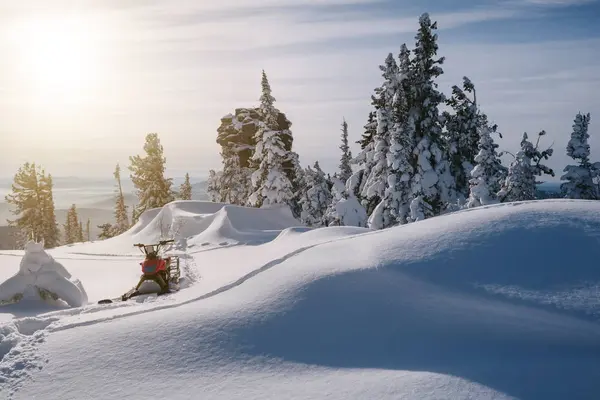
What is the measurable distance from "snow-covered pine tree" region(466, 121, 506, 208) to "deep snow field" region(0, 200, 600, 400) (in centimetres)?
1654

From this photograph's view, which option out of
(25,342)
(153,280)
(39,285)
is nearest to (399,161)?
(153,280)

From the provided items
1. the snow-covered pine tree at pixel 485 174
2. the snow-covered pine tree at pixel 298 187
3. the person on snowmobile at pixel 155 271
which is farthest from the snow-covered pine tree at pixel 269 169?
the person on snowmobile at pixel 155 271

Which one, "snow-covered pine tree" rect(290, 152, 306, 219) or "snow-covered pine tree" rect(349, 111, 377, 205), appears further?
"snow-covered pine tree" rect(290, 152, 306, 219)

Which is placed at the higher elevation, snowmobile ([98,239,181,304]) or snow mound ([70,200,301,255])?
snow mound ([70,200,301,255])

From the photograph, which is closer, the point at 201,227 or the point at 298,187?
the point at 201,227

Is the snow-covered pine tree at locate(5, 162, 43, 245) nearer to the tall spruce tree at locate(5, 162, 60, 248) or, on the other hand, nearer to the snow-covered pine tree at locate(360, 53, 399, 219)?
the tall spruce tree at locate(5, 162, 60, 248)

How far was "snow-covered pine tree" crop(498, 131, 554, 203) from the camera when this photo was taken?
→ 26203mm

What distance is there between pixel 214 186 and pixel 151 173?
7080 mm

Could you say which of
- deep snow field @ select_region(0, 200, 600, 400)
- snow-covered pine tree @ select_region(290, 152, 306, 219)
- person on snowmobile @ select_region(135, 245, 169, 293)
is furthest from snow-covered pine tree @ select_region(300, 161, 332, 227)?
deep snow field @ select_region(0, 200, 600, 400)

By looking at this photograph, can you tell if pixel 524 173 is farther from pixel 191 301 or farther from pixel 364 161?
pixel 191 301

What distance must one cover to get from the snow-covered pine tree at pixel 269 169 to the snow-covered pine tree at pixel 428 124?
12594mm

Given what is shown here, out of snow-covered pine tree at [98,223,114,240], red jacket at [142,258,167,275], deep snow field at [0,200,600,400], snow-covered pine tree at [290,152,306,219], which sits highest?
snow-covered pine tree at [290,152,306,219]

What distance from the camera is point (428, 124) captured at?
2652 cm

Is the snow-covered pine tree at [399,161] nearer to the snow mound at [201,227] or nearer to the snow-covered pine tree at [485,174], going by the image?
A: the snow-covered pine tree at [485,174]
